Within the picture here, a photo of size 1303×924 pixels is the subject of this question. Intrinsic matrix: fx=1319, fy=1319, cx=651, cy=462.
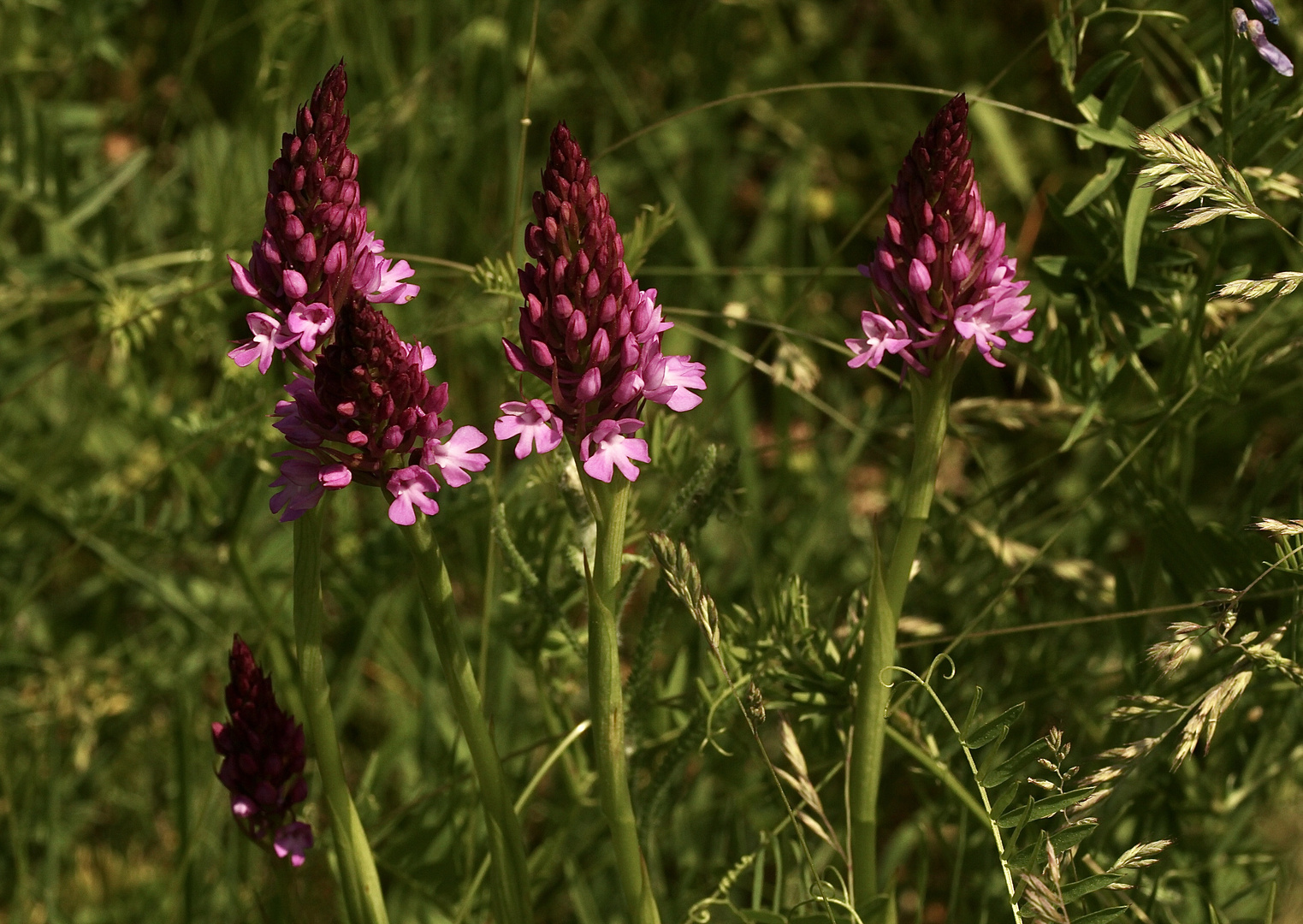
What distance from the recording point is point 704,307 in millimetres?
3744

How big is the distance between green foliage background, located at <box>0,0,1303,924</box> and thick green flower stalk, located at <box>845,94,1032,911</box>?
30cm

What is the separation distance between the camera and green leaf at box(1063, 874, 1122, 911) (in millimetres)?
1520

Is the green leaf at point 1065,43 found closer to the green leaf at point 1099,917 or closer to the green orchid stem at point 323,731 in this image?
the green leaf at point 1099,917

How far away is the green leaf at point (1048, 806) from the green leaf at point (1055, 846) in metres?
0.03

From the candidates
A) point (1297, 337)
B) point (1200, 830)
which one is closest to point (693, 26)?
point (1297, 337)

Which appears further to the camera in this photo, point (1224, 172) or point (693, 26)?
point (693, 26)

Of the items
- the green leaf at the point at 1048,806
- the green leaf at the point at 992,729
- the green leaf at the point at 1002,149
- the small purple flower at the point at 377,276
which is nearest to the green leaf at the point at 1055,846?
the green leaf at the point at 1048,806

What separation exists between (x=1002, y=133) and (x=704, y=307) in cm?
112

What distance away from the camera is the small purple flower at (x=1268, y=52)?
1.76 m

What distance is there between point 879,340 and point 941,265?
116 millimetres

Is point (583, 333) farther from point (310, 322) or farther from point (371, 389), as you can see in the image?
point (310, 322)

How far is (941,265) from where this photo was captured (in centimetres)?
158

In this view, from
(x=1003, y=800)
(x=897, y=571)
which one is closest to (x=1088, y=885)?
(x=1003, y=800)

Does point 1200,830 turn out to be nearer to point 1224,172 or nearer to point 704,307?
point 1224,172
